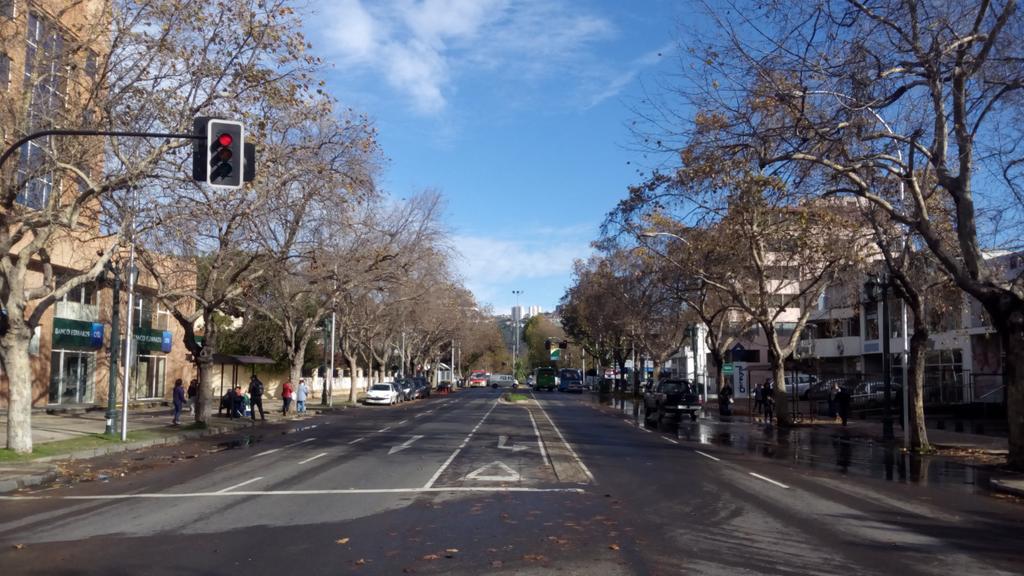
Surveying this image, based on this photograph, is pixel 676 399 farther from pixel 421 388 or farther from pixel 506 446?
pixel 421 388

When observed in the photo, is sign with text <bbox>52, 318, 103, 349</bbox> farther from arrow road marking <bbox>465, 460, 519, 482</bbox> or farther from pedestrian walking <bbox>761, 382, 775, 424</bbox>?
pedestrian walking <bbox>761, 382, 775, 424</bbox>

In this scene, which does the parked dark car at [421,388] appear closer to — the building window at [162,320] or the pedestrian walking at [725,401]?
the building window at [162,320]

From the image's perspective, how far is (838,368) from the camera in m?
67.4

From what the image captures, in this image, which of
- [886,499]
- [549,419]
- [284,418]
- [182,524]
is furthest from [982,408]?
[182,524]

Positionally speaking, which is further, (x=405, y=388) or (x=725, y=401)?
(x=405, y=388)

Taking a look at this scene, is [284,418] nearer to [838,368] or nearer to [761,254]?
[761,254]

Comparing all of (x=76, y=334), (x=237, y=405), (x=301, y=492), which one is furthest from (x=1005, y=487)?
(x=76, y=334)

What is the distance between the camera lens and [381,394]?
170 ft

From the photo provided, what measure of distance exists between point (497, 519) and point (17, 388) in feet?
42.7

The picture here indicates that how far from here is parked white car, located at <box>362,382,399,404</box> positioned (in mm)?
51500

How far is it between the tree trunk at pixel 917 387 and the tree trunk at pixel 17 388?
21609 millimetres

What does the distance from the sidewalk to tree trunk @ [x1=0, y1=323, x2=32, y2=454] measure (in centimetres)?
54

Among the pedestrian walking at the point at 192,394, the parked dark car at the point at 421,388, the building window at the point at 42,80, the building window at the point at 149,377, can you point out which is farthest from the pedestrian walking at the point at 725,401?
the building window at the point at 42,80

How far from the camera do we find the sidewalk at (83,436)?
1620 centimetres
